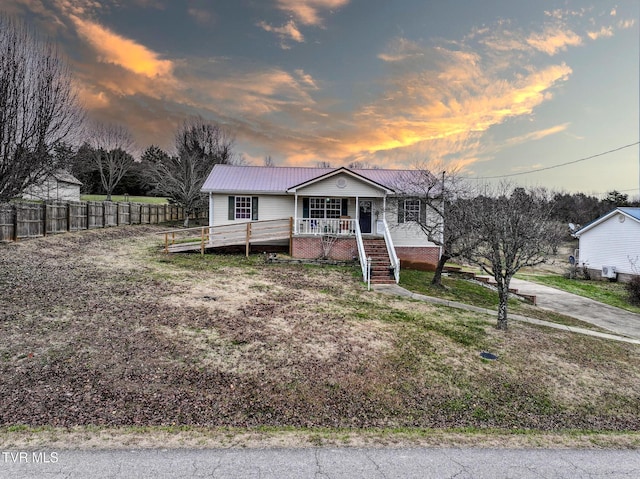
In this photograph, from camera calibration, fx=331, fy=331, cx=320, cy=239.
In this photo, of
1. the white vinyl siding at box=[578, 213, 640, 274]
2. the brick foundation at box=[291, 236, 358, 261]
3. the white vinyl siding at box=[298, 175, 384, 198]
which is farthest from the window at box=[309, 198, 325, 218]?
the white vinyl siding at box=[578, 213, 640, 274]

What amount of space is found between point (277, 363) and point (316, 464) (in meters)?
3.02

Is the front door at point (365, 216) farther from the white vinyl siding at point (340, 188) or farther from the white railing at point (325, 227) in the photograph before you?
the white railing at point (325, 227)

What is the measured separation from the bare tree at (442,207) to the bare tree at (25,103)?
12.9m

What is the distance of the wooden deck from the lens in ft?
56.2

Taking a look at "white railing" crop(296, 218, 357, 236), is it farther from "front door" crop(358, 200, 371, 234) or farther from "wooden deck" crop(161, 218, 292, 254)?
"front door" crop(358, 200, 371, 234)

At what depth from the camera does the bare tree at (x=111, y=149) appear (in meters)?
37.2

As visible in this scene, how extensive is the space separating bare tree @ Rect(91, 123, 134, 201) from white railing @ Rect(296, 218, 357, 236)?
2986 cm

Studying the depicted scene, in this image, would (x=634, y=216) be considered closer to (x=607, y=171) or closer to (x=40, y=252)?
(x=607, y=171)

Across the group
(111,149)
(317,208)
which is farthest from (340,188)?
(111,149)

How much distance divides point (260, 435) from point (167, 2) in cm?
1782

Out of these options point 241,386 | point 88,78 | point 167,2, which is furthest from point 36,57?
point 241,386

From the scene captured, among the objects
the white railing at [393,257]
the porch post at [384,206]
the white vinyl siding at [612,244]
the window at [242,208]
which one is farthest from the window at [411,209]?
the white vinyl siding at [612,244]

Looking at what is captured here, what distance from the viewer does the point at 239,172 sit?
805 inches

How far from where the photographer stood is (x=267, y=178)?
20.0 m
